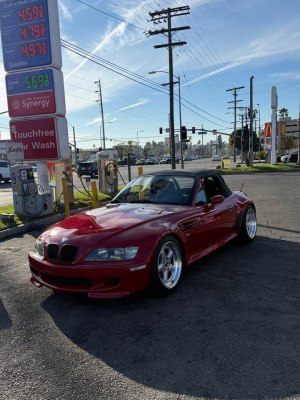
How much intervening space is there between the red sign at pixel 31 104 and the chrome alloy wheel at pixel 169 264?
25.0 ft

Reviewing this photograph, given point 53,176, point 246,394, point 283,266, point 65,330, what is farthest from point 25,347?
point 53,176

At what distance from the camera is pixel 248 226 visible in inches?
231

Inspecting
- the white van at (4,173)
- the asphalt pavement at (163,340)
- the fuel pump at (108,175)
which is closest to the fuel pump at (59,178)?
the fuel pump at (108,175)

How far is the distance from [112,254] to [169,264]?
0.82m

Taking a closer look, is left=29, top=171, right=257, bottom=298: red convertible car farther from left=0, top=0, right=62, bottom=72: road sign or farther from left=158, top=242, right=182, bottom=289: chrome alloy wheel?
left=0, top=0, right=62, bottom=72: road sign

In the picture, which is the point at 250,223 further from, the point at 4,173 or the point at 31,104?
the point at 4,173

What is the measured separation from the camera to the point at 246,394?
2207 mm

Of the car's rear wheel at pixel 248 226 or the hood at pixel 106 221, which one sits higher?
the hood at pixel 106 221

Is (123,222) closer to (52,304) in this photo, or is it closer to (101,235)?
(101,235)

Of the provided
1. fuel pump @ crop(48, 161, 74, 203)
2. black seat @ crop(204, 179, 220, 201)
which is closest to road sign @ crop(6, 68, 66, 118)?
fuel pump @ crop(48, 161, 74, 203)

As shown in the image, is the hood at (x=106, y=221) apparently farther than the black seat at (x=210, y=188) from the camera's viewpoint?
No

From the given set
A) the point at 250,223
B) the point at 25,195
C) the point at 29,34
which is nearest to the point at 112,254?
the point at 250,223

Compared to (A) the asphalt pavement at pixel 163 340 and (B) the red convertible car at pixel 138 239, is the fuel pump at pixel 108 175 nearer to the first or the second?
(B) the red convertible car at pixel 138 239

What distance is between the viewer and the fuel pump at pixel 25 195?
28.3ft
